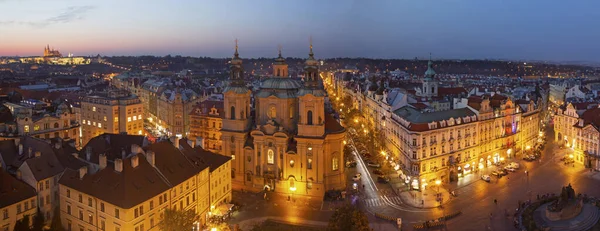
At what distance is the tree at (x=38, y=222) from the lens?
4616 centimetres

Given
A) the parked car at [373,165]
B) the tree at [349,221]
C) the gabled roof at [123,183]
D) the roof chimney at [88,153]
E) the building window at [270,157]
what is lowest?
the parked car at [373,165]

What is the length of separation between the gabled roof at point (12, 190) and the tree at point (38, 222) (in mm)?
2110

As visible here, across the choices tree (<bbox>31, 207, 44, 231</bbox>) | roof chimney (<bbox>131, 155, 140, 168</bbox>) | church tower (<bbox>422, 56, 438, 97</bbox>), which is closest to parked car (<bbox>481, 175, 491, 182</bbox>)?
church tower (<bbox>422, 56, 438, 97</bbox>)

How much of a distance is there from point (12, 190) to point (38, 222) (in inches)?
155

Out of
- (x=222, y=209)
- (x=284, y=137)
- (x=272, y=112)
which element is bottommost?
(x=222, y=209)

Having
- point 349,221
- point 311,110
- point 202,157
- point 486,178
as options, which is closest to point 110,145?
point 202,157

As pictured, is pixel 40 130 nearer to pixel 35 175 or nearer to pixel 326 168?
pixel 35 175

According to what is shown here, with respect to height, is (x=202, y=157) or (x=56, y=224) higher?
(x=202, y=157)

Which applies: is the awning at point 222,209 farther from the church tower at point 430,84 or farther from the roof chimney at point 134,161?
the church tower at point 430,84

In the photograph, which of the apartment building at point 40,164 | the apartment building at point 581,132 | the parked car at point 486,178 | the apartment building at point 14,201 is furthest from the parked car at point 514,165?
the apartment building at point 14,201

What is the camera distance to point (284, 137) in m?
64.8

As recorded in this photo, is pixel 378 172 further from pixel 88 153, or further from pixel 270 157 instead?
pixel 88 153

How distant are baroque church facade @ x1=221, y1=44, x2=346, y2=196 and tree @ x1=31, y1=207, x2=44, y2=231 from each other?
26773 millimetres

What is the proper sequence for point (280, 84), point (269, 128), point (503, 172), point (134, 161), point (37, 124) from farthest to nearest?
point (503, 172)
point (37, 124)
point (280, 84)
point (269, 128)
point (134, 161)
